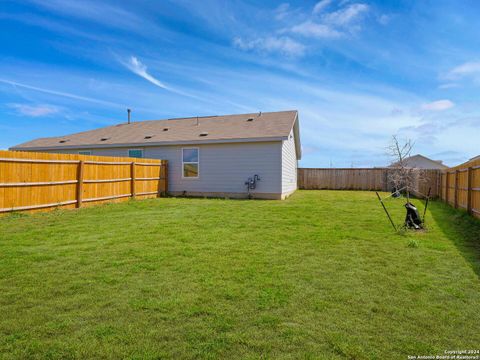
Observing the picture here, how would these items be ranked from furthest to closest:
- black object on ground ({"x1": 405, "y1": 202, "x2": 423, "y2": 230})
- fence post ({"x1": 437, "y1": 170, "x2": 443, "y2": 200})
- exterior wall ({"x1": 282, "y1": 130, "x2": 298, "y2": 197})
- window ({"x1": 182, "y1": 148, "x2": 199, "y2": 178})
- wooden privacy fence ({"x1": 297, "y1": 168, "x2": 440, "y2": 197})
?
1. wooden privacy fence ({"x1": 297, "y1": 168, "x2": 440, "y2": 197})
2. fence post ({"x1": 437, "y1": 170, "x2": 443, "y2": 200})
3. window ({"x1": 182, "y1": 148, "x2": 199, "y2": 178})
4. exterior wall ({"x1": 282, "y1": 130, "x2": 298, "y2": 197})
5. black object on ground ({"x1": 405, "y1": 202, "x2": 423, "y2": 230})

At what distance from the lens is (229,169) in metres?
14.8

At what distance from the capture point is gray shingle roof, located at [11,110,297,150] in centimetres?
1491

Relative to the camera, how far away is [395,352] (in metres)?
2.23

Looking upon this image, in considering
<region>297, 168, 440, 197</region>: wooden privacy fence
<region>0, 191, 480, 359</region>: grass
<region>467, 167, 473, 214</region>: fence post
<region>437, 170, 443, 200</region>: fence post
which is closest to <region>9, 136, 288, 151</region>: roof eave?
<region>467, 167, 473, 214</region>: fence post

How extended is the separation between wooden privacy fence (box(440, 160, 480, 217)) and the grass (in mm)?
2961

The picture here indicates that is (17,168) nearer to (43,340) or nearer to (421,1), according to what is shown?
(43,340)

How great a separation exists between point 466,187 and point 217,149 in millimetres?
9997

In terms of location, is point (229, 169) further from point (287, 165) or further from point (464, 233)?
point (464, 233)

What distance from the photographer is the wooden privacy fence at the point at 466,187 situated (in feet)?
28.3

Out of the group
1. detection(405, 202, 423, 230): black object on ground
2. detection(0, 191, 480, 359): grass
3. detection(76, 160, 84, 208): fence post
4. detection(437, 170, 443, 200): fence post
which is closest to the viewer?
detection(0, 191, 480, 359): grass

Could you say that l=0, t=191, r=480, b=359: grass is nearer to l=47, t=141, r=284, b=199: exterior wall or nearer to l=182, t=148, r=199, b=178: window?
l=47, t=141, r=284, b=199: exterior wall

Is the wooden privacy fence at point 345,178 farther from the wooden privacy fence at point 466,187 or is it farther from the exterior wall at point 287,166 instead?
the wooden privacy fence at point 466,187

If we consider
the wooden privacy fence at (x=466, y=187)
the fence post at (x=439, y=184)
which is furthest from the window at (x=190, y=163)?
the fence post at (x=439, y=184)

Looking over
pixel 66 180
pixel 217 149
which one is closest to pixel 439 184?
pixel 217 149
